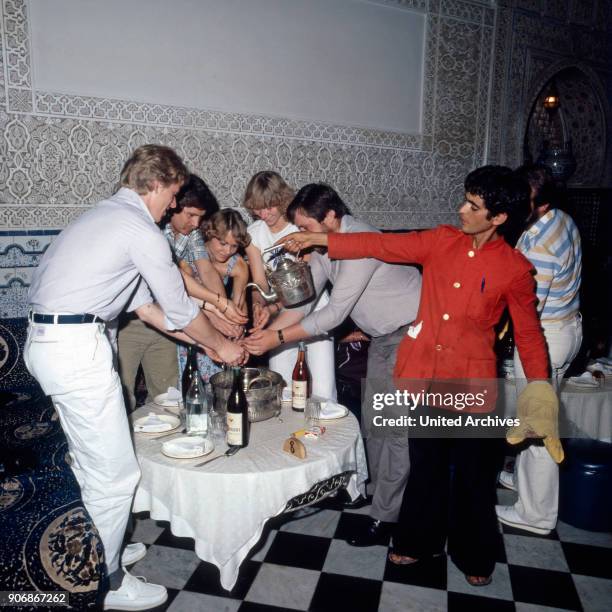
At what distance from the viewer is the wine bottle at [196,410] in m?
2.31

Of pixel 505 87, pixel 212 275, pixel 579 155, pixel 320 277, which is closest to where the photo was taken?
pixel 320 277

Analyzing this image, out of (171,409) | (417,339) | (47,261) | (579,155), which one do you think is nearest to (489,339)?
(417,339)

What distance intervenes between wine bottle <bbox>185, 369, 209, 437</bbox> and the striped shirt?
64.5 inches

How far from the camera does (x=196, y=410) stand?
2346mm

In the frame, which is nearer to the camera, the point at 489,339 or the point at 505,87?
the point at 489,339

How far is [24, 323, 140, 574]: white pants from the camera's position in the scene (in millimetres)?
2053

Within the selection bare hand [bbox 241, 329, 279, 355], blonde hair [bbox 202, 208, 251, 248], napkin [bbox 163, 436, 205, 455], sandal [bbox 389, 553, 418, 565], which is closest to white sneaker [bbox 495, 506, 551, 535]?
sandal [bbox 389, 553, 418, 565]

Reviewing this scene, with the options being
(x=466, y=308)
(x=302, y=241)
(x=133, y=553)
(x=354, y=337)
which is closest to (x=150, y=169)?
(x=302, y=241)

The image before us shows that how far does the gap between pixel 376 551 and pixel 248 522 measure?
98cm

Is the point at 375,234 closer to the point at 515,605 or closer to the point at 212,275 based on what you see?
the point at 212,275

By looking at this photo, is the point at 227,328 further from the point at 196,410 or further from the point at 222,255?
the point at 222,255

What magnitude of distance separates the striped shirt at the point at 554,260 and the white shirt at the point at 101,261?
1717 millimetres

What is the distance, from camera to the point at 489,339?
7.45 ft

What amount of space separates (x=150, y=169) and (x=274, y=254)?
4.68 feet
